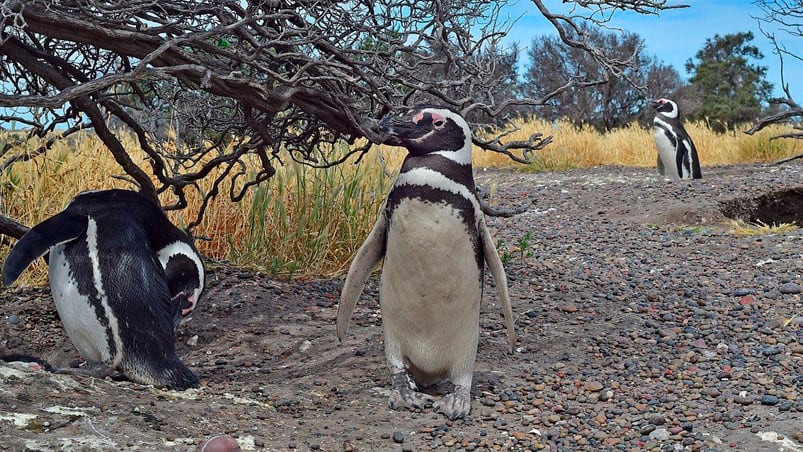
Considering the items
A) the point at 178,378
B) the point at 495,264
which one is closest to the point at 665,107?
the point at 495,264

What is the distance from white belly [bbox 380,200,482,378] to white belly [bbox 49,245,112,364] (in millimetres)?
1120

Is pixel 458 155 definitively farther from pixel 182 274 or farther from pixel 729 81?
pixel 729 81

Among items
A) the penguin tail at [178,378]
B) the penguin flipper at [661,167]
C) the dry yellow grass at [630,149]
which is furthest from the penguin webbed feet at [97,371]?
the dry yellow grass at [630,149]

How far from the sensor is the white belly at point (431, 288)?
9.79 feet

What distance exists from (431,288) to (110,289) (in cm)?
123

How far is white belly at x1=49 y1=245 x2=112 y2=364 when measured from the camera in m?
3.18

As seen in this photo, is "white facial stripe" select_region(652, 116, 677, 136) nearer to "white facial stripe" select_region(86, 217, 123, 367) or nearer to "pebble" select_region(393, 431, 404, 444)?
"pebble" select_region(393, 431, 404, 444)

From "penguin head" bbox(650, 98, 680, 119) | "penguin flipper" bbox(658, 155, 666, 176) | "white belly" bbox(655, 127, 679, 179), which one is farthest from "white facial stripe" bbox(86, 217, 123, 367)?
"penguin head" bbox(650, 98, 680, 119)

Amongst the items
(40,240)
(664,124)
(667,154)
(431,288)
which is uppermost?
(664,124)

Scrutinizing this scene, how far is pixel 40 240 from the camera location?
10.2ft

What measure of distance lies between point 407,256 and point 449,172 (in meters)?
0.35

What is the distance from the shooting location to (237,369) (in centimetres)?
377

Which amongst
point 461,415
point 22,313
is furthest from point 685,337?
point 22,313

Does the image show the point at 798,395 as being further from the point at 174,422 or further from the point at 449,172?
the point at 174,422
